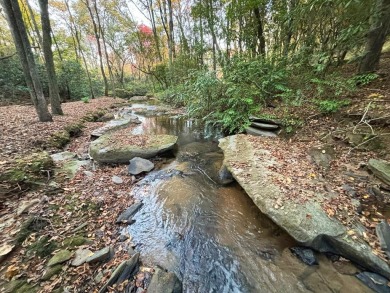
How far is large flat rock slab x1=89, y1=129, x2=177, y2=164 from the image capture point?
16.4ft

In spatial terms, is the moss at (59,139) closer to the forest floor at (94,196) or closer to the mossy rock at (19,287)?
the forest floor at (94,196)

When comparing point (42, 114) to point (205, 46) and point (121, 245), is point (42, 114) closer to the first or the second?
point (121, 245)

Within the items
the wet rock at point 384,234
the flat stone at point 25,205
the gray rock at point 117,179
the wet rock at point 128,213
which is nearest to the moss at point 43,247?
the flat stone at point 25,205

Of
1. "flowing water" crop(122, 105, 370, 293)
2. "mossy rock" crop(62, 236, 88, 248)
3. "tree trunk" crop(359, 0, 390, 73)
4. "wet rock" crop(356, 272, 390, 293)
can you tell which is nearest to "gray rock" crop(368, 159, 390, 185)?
"wet rock" crop(356, 272, 390, 293)

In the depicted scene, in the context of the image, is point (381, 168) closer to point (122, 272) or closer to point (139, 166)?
point (122, 272)

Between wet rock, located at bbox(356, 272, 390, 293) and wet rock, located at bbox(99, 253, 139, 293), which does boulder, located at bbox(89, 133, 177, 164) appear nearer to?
wet rock, located at bbox(99, 253, 139, 293)

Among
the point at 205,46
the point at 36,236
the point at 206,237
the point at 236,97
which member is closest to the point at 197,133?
the point at 236,97

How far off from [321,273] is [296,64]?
19.9 feet

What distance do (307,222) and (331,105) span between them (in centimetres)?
354

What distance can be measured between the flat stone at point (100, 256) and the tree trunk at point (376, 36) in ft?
22.0

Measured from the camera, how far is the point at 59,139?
5746 millimetres

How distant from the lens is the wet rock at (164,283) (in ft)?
6.76

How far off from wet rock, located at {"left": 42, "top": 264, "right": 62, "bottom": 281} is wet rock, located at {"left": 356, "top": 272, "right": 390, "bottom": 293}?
3.45m

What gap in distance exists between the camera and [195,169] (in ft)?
16.1
